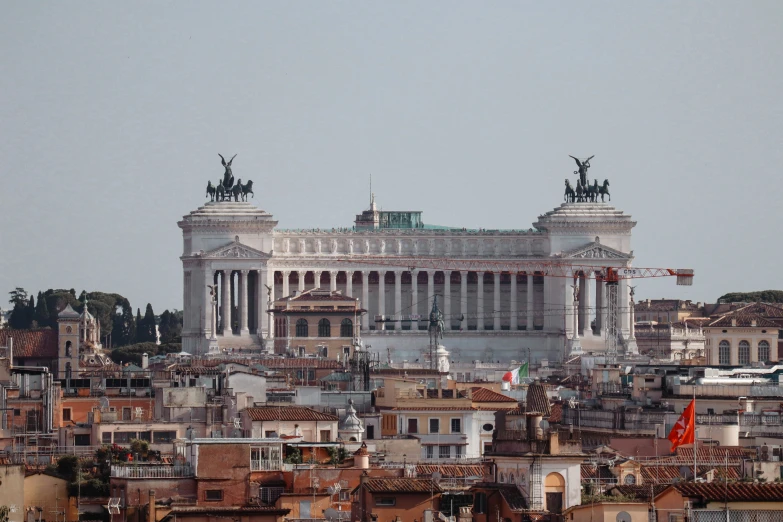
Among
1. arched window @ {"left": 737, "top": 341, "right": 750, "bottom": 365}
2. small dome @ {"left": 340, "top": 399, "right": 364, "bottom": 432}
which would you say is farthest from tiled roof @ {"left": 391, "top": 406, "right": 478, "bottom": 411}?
arched window @ {"left": 737, "top": 341, "right": 750, "bottom": 365}

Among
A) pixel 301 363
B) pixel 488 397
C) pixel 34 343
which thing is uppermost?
pixel 34 343

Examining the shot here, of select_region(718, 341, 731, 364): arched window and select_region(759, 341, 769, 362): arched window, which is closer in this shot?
select_region(718, 341, 731, 364): arched window

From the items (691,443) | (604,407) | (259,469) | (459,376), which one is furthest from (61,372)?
(259,469)

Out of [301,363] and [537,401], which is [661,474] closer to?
[537,401]

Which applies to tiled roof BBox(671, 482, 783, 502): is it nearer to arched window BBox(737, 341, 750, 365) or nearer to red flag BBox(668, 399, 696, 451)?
red flag BBox(668, 399, 696, 451)

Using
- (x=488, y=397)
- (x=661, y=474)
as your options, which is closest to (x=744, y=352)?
(x=488, y=397)

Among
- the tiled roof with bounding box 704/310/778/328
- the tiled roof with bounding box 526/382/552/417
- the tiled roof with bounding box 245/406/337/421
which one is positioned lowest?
the tiled roof with bounding box 245/406/337/421

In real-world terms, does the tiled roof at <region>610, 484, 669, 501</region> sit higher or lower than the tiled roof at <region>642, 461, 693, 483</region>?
lower
